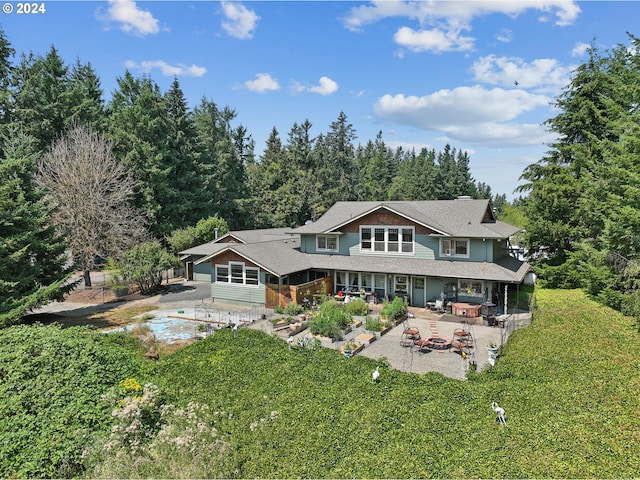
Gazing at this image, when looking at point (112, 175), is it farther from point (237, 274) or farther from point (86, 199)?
point (237, 274)

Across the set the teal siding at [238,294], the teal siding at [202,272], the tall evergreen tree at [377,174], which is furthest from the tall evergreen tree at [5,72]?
the tall evergreen tree at [377,174]

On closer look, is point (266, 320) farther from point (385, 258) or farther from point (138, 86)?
point (138, 86)

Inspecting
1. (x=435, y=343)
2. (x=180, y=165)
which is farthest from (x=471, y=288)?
(x=180, y=165)

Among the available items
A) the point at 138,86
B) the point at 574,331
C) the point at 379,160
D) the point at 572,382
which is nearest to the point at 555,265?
the point at 574,331

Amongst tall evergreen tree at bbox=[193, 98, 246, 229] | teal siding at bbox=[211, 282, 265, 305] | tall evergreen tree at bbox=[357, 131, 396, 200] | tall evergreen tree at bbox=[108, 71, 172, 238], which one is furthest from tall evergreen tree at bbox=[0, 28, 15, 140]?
tall evergreen tree at bbox=[357, 131, 396, 200]

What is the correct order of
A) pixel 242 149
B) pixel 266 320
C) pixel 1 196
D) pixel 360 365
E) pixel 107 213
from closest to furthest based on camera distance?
pixel 360 365 → pixel 1 196 → pixel 266 320 → pixel 107 213 → pixel 242 149

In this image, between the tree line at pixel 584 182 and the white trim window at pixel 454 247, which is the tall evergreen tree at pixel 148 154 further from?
the tree line at pixel 584 182

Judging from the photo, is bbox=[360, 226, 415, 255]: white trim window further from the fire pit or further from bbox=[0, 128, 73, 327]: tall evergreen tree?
bbox=[0, 128, 73, 327]: tall evergreen tree
